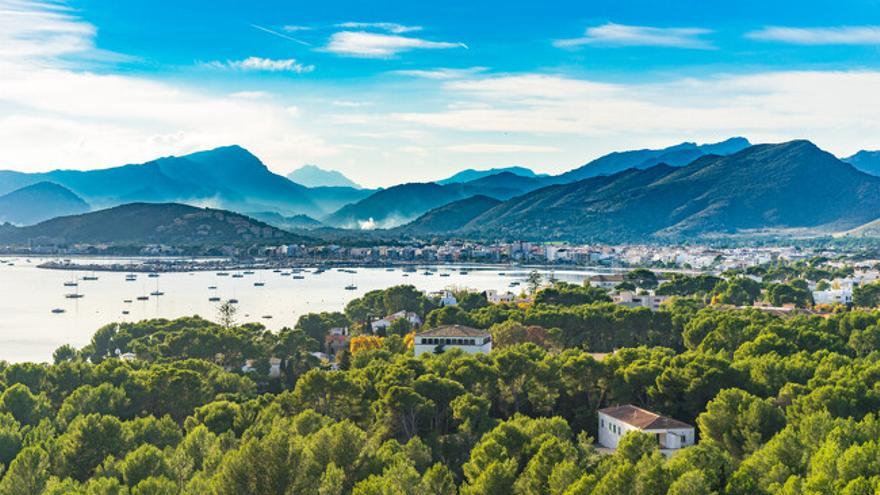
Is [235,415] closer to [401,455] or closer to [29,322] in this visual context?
[401,455]

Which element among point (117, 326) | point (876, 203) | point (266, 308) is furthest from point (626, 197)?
point (117, 326)

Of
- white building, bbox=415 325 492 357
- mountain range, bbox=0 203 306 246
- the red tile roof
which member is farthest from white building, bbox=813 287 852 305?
mountain range, bbox=0 203 306 246

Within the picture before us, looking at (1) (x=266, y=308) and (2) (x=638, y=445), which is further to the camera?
(1) (x=266, y=308)

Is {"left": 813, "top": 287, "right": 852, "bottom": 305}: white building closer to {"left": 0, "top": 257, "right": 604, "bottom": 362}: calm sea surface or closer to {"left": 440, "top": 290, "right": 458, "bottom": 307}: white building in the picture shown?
{"left": 440, "top": 290, "right": 458, "bottom": 307}: white building

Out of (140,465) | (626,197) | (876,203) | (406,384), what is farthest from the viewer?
(626,197)

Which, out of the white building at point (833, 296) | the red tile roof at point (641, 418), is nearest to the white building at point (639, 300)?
the white building at point (833, 296)

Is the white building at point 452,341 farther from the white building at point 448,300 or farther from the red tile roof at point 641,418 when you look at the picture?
the white building at point 448,300

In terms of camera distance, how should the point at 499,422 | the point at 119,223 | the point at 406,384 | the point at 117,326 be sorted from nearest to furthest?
the point at 499,422 < the point at 406,384 < the point at 117,326 < the point at 119,223
